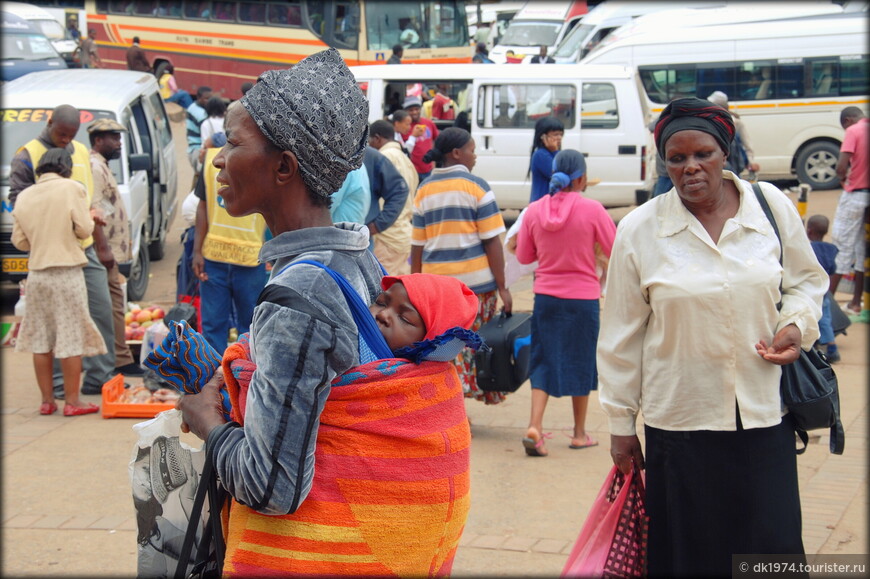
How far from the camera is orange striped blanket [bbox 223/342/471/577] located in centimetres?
198

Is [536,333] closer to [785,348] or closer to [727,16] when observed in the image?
[785,348]

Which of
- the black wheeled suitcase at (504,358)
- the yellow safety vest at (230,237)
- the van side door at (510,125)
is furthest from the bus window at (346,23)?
the black wheeled suitcase at (504,358)

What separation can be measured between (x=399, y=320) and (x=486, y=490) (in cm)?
359

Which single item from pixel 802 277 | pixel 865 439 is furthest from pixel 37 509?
pixel 865 439

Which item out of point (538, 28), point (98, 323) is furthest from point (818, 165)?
point (538, 28)

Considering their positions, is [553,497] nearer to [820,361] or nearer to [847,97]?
[820,361]

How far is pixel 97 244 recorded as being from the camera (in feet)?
23.4

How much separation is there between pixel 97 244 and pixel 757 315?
5.39 meters

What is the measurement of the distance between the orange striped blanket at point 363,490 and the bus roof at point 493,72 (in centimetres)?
1298

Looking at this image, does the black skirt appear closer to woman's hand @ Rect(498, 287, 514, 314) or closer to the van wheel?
woman's hand @ Rect(498, 287, 514, 314)

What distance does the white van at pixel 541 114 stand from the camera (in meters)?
14.3

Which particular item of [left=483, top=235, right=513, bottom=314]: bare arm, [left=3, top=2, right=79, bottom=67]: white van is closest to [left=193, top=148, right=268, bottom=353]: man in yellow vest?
[left=483, top=235, right=513, bottom=314]: bare arm

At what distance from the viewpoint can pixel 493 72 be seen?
48.6 ft

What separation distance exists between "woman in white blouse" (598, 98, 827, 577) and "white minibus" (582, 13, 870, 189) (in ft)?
46.2
